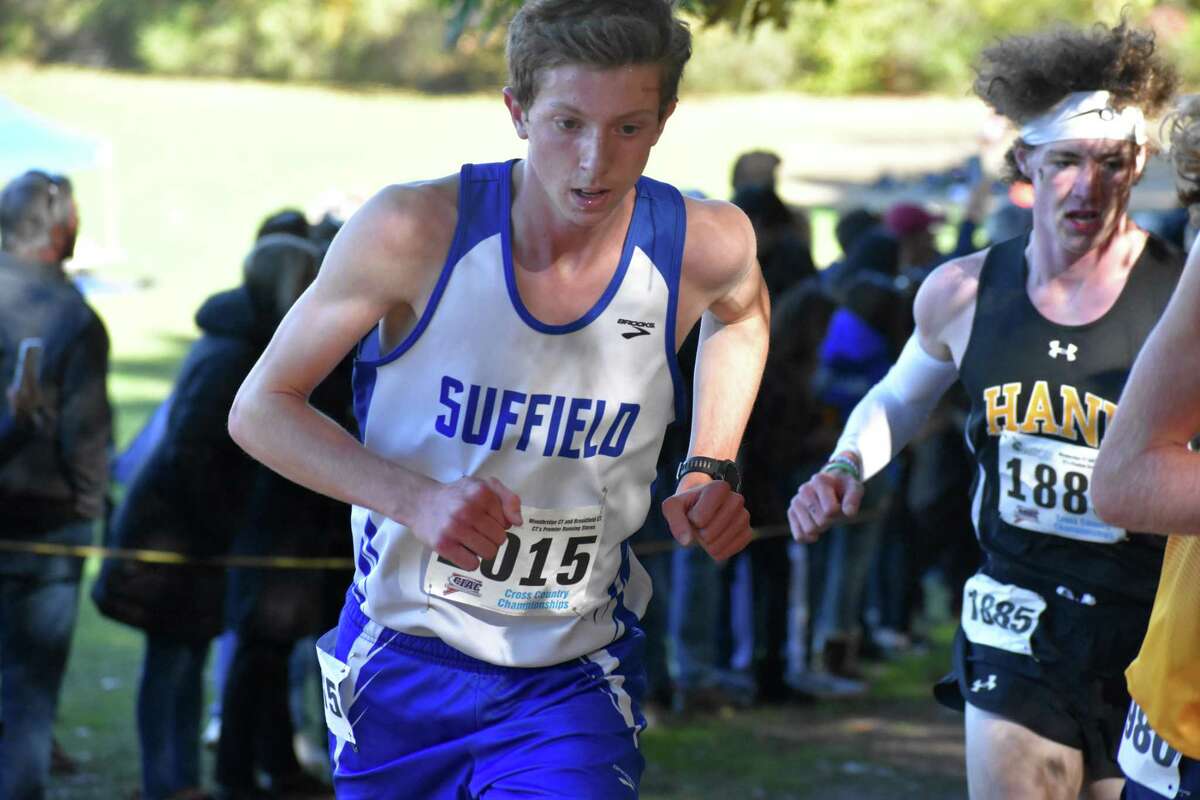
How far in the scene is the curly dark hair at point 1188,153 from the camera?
2762mm

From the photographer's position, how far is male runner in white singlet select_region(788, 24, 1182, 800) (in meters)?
3.81

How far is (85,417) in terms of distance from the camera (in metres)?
5.63

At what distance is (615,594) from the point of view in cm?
336

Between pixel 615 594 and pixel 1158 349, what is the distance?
1.36m

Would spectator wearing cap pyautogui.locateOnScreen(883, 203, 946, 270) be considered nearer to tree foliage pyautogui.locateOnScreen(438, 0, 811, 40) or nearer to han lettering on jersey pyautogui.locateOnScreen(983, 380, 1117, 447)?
tree foliage pyautogui.locateOnScreen(438, 0, 811, 40)

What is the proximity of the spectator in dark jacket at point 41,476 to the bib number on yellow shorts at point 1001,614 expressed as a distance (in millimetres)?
3004

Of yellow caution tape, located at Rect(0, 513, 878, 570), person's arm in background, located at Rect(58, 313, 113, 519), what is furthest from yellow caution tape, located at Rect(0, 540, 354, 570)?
person's arm in background, located at Rect(58, 313, 113, 519)

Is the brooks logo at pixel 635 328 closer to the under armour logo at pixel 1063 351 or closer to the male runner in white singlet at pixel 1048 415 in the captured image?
the male runner in white singlet at pixel 1048 415

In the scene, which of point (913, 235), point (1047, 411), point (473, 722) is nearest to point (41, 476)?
point (473, 722)

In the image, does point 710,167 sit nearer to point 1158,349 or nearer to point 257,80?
point 257,80

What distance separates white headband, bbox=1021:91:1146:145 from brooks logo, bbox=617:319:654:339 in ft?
4.56

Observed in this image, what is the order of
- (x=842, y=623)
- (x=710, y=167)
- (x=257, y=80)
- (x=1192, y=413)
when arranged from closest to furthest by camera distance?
(x=1192, y=413)
(x=842, y=623)
(x=710, y=167)
(x=257, y=80)

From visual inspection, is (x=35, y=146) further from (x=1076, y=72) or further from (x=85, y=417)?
(x=1076, y=72)

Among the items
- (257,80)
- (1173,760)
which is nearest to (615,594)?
(1173,760)
